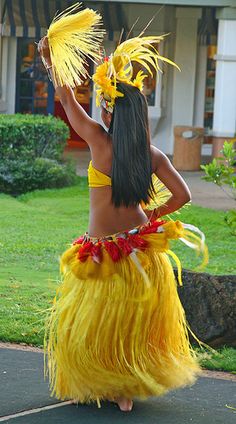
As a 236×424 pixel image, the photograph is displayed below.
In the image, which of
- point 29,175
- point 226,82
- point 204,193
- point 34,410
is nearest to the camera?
point 34,410

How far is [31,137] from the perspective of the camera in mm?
16344

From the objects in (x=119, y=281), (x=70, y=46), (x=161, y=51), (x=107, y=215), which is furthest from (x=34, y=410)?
(x=161, y=51)

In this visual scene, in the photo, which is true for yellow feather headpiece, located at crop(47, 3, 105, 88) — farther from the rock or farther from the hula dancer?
the rock

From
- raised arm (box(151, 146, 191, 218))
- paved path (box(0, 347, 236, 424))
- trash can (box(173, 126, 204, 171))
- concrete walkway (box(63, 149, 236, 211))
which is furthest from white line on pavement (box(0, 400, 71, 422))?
trash can (box(173, 126, 204, 171))

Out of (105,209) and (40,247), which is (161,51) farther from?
(105,209)

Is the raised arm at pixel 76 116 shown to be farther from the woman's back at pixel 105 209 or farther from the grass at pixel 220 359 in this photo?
the grass at pixel 220 359

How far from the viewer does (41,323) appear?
24.4ft

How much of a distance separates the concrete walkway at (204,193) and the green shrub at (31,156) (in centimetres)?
127

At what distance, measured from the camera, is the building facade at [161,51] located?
20422 millimetres

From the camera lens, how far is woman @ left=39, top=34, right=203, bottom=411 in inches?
210

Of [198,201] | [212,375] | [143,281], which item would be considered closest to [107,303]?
[143,281]

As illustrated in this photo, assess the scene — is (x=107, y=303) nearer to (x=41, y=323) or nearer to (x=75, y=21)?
(x=75, y=21)

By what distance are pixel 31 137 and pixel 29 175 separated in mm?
718

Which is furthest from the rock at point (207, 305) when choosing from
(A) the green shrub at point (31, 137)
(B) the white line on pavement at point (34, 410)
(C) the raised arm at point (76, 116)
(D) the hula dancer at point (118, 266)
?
(A) the green shrub at point (31, 137)
